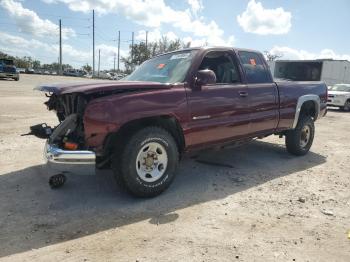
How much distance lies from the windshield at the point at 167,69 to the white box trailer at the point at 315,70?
21258 mm

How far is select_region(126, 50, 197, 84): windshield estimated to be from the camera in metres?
4.88

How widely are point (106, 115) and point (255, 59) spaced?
10.1 ft

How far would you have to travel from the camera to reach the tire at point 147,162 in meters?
4.13

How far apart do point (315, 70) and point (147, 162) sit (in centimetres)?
2492

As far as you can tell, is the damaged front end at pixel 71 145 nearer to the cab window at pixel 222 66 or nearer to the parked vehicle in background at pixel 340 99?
the cab window at pixel 222 66

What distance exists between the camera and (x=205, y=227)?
3.73 m

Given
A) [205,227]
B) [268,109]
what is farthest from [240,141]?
[205,227]

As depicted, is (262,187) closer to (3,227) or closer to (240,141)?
(240,141)

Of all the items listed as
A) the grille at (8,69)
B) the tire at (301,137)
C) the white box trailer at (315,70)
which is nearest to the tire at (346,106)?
the white box trailer at (315,70)

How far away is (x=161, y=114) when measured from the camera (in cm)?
435

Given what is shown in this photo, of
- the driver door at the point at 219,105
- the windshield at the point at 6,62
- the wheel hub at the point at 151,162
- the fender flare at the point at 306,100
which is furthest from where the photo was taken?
the windshield at the point at 6,62

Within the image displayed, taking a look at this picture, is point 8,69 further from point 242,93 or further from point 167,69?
point 242,93

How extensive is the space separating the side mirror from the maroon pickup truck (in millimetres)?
12

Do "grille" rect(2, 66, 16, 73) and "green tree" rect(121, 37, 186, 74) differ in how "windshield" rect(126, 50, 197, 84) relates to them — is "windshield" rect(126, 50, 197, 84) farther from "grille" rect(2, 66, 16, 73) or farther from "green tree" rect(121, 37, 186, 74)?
"green tree" rect(121, 37, 186, 74)
